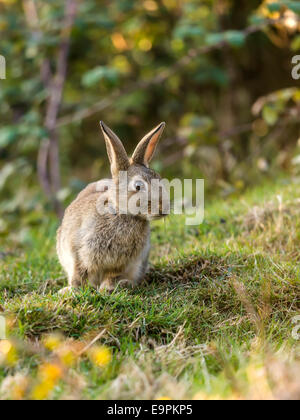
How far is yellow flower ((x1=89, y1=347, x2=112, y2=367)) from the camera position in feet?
7.44

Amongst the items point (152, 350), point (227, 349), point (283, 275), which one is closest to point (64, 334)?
point (152, 350)

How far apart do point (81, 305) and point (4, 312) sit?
16.7 inches

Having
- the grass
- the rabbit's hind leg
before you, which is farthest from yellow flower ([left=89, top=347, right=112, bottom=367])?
the rabbit's hind leg

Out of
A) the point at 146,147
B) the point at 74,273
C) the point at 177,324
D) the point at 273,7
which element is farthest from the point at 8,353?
the point at 273,7

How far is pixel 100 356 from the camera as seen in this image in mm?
2279

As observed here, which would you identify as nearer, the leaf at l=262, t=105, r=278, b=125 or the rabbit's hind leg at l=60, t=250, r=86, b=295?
the rabbit's hind leg at l=60, t=250, r=86, b=295

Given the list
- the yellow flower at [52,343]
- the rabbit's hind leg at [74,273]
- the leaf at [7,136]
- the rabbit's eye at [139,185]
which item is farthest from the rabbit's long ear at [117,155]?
the leaf at [7,136]

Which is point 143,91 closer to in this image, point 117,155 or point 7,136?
point 7,136

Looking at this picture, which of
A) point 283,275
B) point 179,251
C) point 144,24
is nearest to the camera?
point 283,275

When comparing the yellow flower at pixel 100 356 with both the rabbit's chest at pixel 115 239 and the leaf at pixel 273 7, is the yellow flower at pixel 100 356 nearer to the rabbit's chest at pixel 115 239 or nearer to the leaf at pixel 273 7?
the rabbit's chest at pixel 115 239

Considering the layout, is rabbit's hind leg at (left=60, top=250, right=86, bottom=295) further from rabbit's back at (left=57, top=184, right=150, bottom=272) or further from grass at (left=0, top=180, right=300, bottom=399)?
grass at (left=0, top=180, right=300, bottom=399)

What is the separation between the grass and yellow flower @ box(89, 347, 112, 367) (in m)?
0.01

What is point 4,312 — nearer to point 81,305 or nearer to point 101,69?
point 81,305

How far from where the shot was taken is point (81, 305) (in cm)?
285
